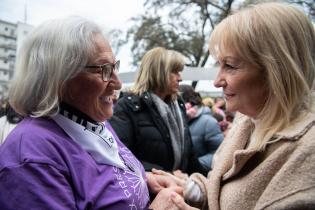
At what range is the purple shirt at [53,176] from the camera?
1.28m

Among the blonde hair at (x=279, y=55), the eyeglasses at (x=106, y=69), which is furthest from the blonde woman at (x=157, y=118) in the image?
the blonde hair at (x=279, y=55)

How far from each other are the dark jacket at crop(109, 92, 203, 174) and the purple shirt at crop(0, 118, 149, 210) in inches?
41.0

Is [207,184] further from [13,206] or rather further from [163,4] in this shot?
[163,4]

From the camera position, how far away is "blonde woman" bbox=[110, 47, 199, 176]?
2768 mm

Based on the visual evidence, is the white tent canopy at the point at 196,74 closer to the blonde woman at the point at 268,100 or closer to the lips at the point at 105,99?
the lips at the point at 105,99

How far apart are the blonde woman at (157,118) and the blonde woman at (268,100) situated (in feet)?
3.63

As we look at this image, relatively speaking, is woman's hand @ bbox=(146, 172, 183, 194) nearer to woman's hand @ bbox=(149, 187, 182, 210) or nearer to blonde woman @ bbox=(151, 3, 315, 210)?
woman's hand @ bbox=(149, 187, 182, 210)

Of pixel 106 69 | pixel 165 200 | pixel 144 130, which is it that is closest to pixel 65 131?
pixel 106 69

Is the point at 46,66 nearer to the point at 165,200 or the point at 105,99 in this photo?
the point at 105,99

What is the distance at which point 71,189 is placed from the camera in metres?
1.40

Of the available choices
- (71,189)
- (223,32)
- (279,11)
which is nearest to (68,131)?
(71,189)

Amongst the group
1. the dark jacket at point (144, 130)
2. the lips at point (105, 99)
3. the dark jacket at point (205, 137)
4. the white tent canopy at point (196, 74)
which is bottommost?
→ the white tent canopy at point (196, 74)

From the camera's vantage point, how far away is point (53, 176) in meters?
1.35

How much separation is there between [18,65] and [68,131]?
1.32 feet
